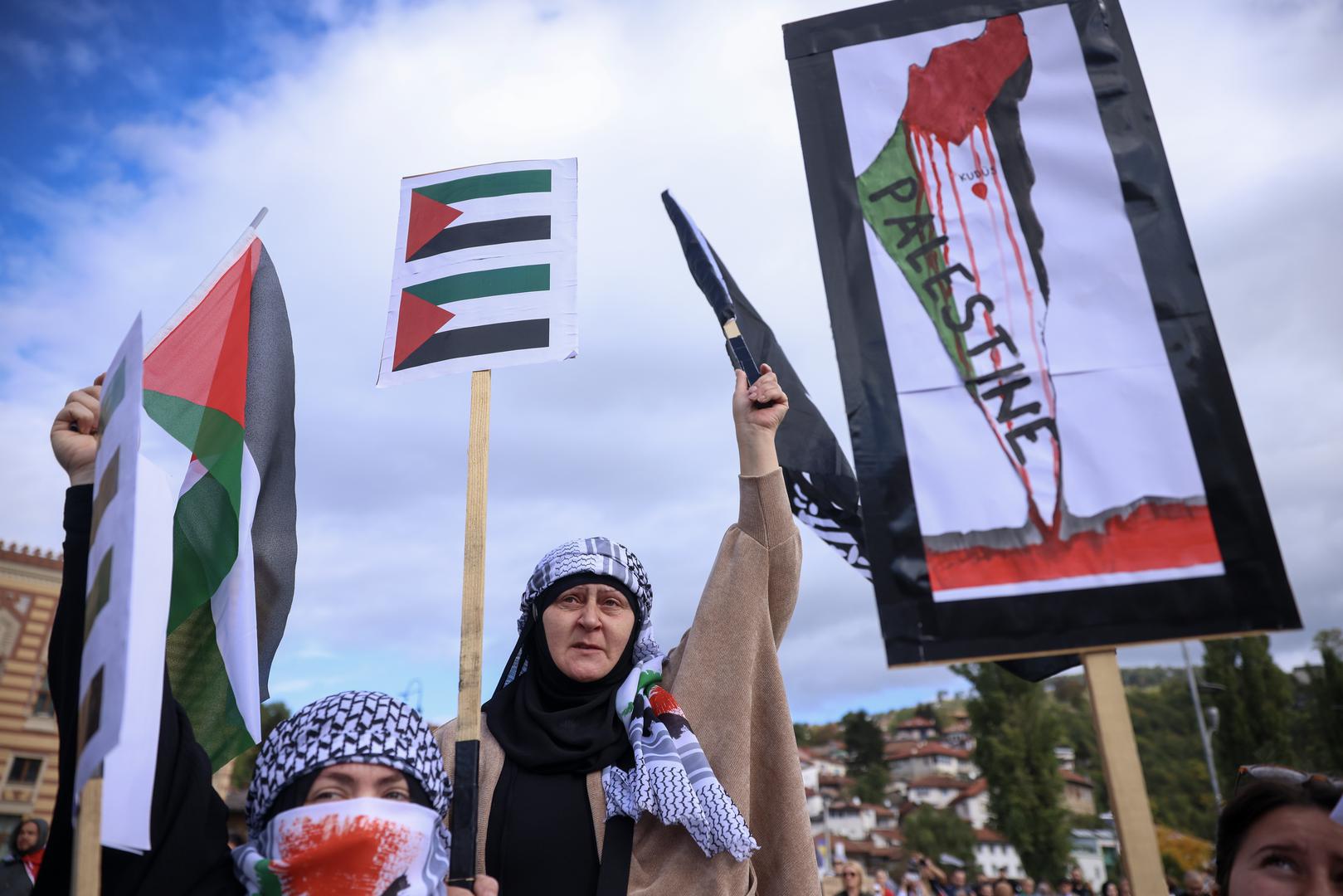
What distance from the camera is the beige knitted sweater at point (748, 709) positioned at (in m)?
2.50

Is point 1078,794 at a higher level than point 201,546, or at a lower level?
higher

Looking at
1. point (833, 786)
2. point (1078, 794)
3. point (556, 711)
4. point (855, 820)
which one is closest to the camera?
point (556, 711)

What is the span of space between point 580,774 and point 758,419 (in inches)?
46.2

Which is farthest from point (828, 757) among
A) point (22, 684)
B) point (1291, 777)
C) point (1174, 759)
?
point (1291, 777)

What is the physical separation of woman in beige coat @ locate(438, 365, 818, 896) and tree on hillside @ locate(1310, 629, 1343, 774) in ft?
121

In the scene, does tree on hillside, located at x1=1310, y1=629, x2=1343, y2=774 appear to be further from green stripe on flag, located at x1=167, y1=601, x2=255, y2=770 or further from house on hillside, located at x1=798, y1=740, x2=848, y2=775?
house on hillside, located at x1=798, y1=740, x2=848, y2=775

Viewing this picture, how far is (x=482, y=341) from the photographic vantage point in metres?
3.11

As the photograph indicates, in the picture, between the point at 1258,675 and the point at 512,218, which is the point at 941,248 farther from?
the point at 1258,675

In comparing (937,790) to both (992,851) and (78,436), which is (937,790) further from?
(78,436)

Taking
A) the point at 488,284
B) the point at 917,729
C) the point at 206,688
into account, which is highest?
the point at 917,729

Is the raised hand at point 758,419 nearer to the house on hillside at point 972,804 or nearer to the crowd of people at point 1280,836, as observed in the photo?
the crowd of people at point 1280,836

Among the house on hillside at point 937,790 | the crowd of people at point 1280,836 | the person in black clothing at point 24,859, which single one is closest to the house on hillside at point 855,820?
the house on hillside at point 937,790

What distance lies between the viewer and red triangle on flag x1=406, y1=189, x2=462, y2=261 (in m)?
3.42

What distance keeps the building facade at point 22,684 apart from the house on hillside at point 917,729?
→ 112m
